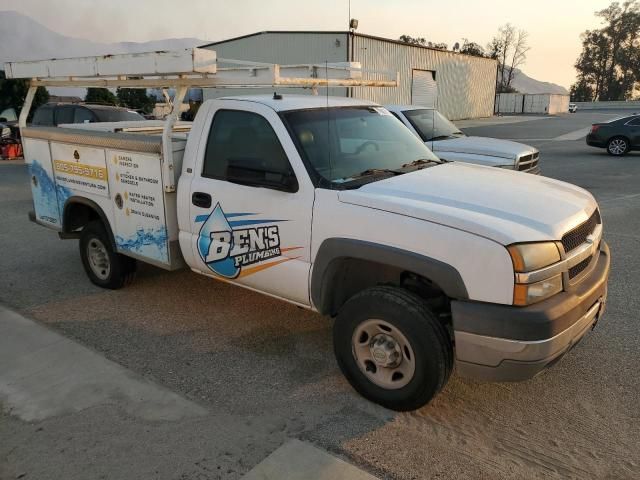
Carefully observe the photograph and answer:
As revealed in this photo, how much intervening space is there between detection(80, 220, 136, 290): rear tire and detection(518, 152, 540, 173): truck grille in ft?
20.3

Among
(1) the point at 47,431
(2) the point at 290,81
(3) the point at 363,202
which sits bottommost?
(1) the point at 47,431

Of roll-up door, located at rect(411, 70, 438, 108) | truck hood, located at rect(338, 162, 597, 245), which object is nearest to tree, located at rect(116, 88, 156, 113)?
roll-up door, located at rect(411, 70, 438, 108)

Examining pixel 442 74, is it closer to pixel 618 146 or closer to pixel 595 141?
pixel 595 141

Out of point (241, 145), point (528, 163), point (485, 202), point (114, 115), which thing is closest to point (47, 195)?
point (241, 145)

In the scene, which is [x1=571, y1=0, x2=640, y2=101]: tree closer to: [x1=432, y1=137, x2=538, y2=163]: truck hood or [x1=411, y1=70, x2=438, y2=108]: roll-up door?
[x1=411, y1=70, x2=438, y2=108]: roll-up door

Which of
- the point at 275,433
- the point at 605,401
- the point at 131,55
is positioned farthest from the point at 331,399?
the point at 131,55

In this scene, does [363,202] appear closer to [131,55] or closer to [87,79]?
[131,55]

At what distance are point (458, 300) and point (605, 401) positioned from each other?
4.41 ft

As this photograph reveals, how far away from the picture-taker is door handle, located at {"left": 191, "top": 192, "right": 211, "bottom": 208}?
13.3 feet

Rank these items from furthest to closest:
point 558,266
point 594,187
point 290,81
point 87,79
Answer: point 594,187
point 87,79
point 290,81
point 558,266

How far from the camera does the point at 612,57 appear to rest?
86188 millimetres

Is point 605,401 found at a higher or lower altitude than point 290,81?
lower

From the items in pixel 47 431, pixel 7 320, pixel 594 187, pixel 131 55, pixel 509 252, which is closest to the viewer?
pixel 509 252

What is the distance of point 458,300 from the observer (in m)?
2.89
